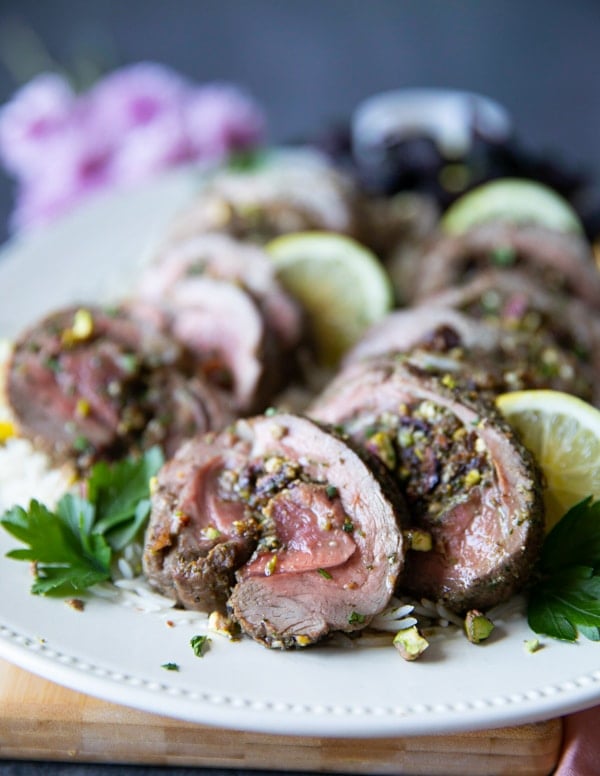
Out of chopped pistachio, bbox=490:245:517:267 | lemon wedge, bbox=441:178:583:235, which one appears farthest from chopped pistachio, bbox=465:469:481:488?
lemon wedge, bbox=441:178:583:235

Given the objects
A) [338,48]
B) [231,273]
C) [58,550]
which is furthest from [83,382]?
[338,48]

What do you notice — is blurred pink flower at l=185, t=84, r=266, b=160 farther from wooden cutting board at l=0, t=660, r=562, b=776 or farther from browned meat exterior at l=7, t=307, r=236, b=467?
wooden cutting board at l=0, t=660, r=562, b=776

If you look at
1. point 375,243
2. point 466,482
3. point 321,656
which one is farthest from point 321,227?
point 321,656

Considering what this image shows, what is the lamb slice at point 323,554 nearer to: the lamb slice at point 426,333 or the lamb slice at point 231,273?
the lamb slice at point 426,333

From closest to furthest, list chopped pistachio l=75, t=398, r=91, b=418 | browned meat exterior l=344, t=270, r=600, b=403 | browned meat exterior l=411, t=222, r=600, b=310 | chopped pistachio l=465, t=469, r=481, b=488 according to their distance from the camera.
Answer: chopped pistachio l=465, t=469, r=481, b=488 < browned meat exterior l=344, t=270, r=600, b=403 < chopped pistachio l=75, t=398, r=91, b=418 < browned meat exterior l=411, t=222, r=600, b=310

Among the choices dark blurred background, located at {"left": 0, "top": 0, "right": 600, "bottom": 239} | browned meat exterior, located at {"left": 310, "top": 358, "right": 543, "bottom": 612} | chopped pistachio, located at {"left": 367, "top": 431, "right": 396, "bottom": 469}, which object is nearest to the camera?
browned meat exterior, located at {"left": 310, "top": 358, "right": 543, "bottom": 612}

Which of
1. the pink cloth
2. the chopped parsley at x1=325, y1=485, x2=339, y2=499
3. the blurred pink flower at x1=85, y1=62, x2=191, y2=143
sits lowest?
the pink cloth

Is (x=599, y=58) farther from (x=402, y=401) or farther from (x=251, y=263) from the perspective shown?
(x=402, y=401)
